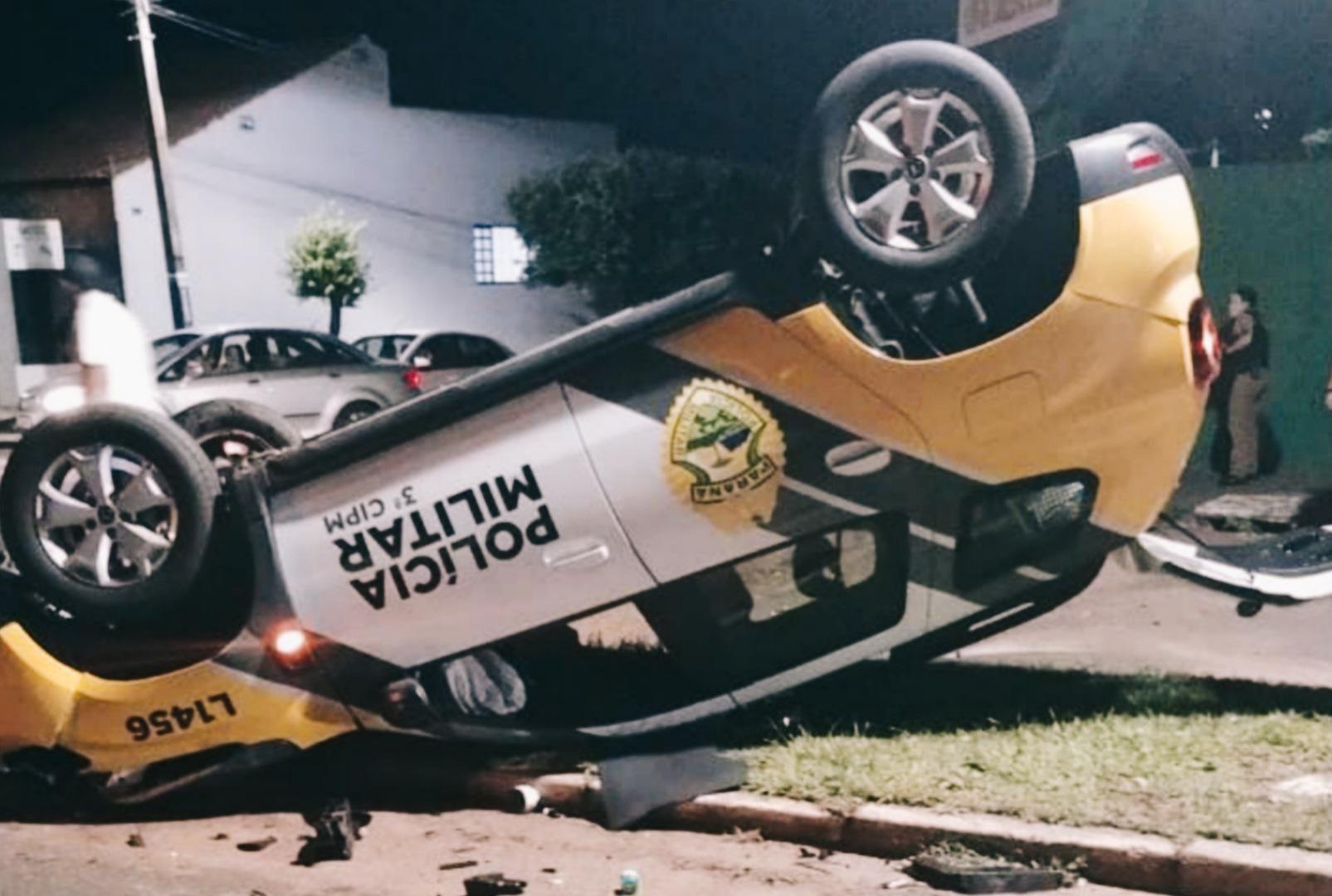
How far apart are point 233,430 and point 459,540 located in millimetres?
1372

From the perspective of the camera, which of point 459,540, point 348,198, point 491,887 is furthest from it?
point 348,198

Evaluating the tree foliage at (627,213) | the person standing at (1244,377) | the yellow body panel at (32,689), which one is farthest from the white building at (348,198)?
the yellow body panel at (32,689)

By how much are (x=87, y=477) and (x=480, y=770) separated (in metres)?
1.72

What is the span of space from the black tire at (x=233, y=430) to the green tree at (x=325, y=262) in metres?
23.6

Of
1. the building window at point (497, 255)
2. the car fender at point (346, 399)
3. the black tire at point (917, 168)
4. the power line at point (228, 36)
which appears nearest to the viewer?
the black tire at point (917, 168)

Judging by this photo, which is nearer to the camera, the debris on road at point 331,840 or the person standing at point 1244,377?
the debris on road at point 331,840

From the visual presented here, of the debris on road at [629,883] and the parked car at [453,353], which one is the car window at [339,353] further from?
the debris on road at [629,883]

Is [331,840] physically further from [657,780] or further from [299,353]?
[299,353]

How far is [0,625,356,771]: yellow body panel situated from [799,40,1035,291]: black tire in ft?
7.80

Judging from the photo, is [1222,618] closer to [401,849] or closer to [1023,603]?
[1023,603]

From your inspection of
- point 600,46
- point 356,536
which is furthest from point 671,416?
point 600,46

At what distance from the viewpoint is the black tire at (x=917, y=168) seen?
16.1 ft

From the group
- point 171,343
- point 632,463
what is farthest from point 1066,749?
point 171,343

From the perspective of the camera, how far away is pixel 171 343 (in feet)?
57.8
